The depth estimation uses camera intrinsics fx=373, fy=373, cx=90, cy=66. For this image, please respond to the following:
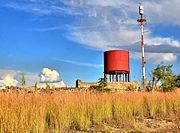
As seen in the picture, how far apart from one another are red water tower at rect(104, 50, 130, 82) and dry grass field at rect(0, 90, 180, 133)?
2694cm

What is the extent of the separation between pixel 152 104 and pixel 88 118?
4.34 metres

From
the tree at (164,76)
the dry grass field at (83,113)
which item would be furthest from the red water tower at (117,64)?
the dry grass field at (83,113)

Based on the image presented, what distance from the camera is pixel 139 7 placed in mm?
49344

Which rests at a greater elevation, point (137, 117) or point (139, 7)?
point (139, 7)

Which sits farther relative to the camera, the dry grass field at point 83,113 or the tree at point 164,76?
the tree at point 164,76

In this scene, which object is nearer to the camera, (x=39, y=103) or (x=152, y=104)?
(x=39, y=103)

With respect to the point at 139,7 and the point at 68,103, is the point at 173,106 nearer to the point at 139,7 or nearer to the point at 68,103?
the point at 68,103

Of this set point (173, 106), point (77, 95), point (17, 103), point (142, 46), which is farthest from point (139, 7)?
point (17, 103)

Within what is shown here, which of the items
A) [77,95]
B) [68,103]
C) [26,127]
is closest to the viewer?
[26,127]

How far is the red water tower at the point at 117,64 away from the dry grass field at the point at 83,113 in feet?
88.4

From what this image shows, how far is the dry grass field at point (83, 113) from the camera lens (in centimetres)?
831

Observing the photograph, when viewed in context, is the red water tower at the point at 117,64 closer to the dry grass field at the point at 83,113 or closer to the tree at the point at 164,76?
the tree at the point at 164,76

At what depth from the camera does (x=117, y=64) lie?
42781 mm

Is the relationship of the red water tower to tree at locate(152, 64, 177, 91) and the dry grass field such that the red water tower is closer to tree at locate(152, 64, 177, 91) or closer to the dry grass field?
tree at locate(152, 64, 177, 91)
